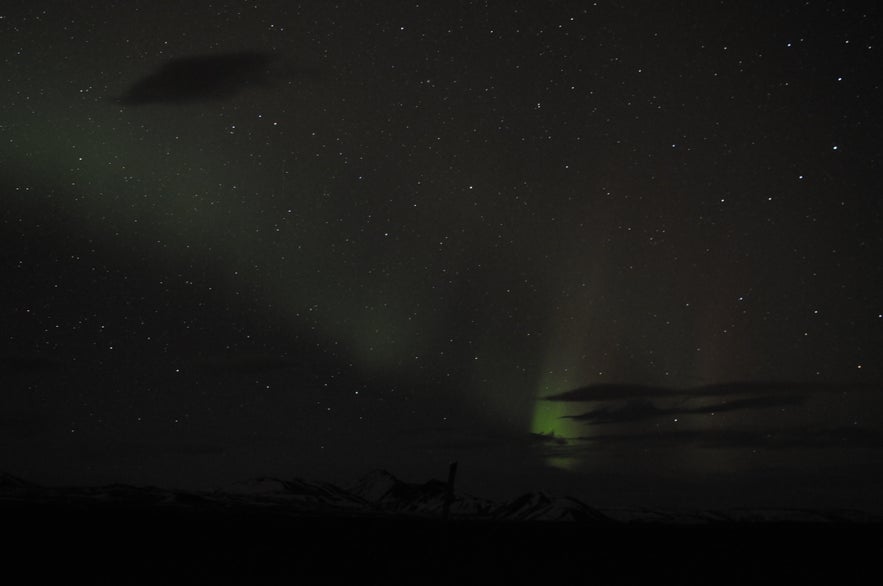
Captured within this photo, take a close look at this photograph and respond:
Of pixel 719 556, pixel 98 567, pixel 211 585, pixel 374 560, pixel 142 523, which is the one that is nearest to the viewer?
pixel 211 585

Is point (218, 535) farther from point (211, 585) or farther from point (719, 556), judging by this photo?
point (719, 556)

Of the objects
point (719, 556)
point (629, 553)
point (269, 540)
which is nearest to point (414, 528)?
point (269, 540)

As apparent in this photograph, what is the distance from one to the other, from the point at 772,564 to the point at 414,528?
9.31 metres

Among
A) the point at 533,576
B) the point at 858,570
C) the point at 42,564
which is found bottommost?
the point at 42,564

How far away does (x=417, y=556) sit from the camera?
17.3m

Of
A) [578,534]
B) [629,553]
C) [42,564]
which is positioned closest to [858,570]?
[629,553]

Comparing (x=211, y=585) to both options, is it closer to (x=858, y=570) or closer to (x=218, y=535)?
(x=218, y=535)

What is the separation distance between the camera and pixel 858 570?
1711 centimetres

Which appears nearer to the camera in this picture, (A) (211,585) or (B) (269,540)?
(A) (211,585)

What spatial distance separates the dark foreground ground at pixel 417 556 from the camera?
1546cm

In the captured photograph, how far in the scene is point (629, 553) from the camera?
18750mm

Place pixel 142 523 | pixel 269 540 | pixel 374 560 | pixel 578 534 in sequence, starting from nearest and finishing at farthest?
pixel 374 560
pixel 269 540
pixel 578 534
pixel 142 523

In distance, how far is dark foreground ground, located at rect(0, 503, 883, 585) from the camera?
15.5 metres

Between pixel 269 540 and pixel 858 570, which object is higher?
pixel 858 570
